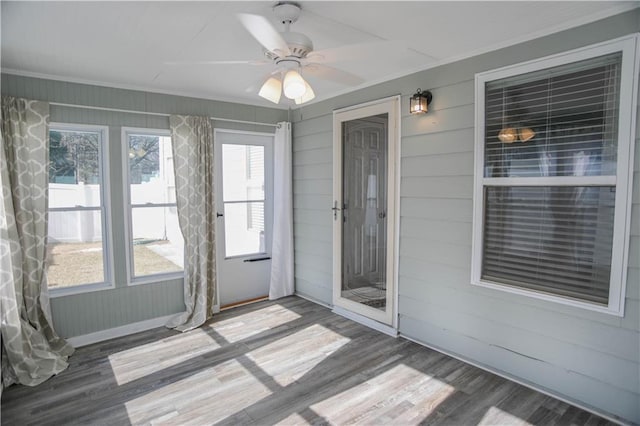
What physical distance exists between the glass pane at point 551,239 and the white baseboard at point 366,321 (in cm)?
114

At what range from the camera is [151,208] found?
12.7 feet

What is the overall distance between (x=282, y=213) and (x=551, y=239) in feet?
9.95

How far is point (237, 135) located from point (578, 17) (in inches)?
136

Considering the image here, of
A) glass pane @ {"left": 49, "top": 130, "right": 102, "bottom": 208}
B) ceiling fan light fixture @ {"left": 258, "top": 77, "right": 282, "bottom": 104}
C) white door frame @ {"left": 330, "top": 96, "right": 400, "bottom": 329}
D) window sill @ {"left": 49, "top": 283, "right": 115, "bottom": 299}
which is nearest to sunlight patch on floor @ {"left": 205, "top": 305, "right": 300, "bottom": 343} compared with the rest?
white door frame @ {"left": 330, "top": 96, "right": 400, "bottom": 329}

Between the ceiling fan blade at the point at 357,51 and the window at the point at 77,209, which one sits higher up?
the ceiling fan blade at the point at 357,51

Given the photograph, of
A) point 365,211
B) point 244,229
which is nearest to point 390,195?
point 365,211

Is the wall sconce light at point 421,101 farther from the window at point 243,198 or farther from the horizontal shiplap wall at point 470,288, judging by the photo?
the window at point 243,198

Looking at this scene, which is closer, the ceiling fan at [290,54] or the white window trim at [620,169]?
the ceiling fan at [290,54]

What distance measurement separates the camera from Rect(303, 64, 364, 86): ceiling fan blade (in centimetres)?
226

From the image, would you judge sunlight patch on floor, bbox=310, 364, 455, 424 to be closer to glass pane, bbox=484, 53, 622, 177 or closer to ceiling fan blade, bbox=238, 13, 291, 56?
glass pane, bbox=484, 53, 622, 177

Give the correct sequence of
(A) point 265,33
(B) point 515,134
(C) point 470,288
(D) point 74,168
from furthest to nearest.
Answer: (D) point 74,168, (C) point 470,288, (B) point 515,134, (A) point 265,33

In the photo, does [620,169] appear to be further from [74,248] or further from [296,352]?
[74,248]

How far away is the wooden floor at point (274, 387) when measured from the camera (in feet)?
7.79

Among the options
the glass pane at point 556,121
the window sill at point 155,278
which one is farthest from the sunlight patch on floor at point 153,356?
the glass pane at point 556,121
